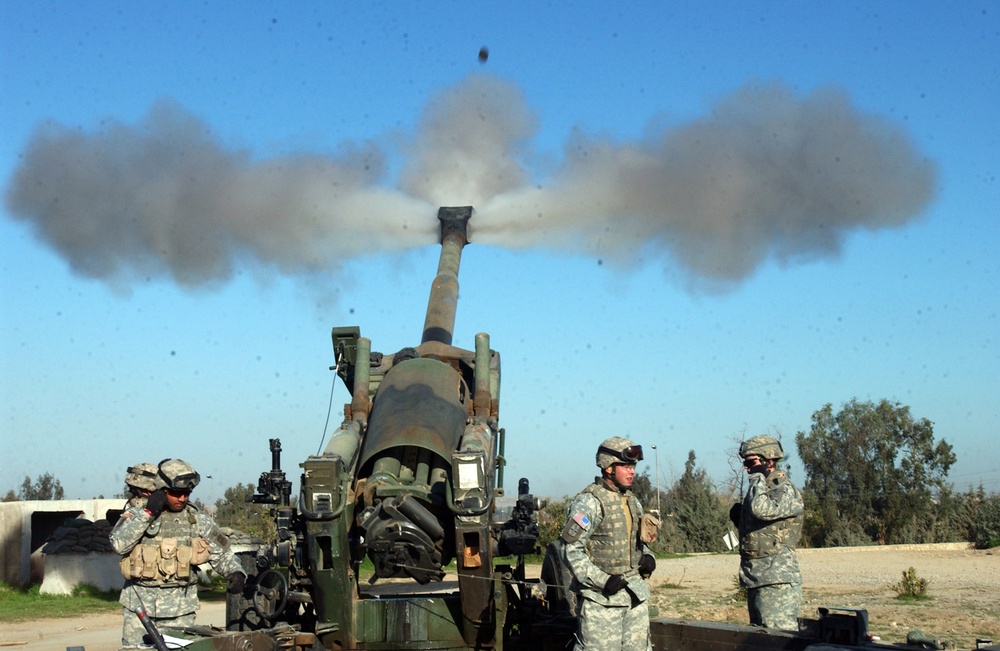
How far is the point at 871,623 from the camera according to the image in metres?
12.3

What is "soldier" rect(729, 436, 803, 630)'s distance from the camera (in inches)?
299

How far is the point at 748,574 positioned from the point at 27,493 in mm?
43915

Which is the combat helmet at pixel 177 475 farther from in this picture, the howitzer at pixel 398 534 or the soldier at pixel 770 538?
the soldier at pixel 770 538

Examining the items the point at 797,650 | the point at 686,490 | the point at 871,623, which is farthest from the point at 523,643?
the point at 686,490

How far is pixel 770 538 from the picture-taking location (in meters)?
7.68

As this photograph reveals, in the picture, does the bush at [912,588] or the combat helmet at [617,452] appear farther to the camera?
the bush at [912,588]

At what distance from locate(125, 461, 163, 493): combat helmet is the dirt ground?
18.7 feet

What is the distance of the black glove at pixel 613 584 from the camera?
22.1 ft

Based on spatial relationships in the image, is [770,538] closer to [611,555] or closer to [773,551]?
[773,551]

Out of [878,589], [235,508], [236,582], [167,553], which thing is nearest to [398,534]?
[236,582]

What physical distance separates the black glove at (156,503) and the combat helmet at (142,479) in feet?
0.86

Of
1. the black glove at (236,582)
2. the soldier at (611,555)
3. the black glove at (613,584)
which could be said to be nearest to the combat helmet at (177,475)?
the black glove at (236,582)

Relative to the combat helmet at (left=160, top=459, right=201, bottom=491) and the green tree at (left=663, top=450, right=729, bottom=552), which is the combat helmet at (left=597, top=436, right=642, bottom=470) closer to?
the combat helmet at (left=160, top=459, right=201, bottom=491)

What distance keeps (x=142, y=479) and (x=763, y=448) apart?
4.19m
